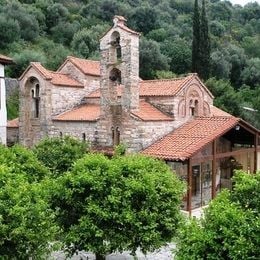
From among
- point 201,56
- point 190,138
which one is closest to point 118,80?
point 190,138

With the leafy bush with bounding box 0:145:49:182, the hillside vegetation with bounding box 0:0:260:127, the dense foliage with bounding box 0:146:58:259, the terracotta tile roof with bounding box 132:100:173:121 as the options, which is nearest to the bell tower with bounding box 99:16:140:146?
the terracotta tile roof with bounding box 132:100:173:121

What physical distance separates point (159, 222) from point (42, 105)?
1464 centimetres

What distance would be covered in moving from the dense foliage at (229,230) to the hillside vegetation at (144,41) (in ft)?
106

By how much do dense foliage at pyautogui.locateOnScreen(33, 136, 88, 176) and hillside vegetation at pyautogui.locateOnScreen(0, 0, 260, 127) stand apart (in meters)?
24.4

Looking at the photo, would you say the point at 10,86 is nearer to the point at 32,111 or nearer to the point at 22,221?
the point at 32,111

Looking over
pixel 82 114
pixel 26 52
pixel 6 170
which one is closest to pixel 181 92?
pixel 82 114

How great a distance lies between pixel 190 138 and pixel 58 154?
21.9 feet

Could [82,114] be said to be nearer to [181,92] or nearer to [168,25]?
[181,92]

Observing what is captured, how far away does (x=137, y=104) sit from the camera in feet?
74.8

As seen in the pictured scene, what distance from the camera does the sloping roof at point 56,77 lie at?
84.1ft

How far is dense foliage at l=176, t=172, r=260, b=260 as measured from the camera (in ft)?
29.7

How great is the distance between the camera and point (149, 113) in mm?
23312

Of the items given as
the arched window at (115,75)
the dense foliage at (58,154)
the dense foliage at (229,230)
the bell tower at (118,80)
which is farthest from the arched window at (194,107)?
the dense foliage at (229,230)

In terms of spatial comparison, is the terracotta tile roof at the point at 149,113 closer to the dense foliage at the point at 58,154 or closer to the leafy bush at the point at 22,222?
the dense foliage at the point at 58,154
